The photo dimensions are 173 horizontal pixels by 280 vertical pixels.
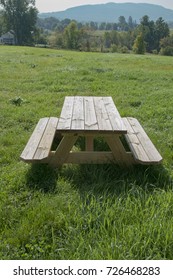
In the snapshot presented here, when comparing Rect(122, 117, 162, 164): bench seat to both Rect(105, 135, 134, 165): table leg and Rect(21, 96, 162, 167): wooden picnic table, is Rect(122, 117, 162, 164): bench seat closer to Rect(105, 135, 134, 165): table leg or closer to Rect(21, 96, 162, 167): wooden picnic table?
Rect(21, 96, 162, 167): wooden picnic table

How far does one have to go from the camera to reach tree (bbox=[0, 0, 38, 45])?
6484 centimetres

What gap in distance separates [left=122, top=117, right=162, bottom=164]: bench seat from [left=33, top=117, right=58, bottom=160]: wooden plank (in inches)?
43.2

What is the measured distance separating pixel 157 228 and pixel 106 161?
1.47 m

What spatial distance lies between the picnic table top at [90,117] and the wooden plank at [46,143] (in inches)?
14.5

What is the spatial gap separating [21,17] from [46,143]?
68872 mm

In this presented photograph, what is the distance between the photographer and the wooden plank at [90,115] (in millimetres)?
3501

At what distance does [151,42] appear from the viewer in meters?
80.4

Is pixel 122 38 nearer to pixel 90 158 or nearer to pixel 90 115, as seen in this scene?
pixel 90 115

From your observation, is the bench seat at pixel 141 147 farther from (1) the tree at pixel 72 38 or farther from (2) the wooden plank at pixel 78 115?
(1) the tree at pixel 72 38

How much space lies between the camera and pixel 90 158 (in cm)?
380

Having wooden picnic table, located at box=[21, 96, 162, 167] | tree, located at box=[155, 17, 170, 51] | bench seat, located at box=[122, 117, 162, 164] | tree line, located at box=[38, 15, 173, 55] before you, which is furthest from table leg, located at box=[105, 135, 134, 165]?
tree, located at box=[155, 17, 170, 51]

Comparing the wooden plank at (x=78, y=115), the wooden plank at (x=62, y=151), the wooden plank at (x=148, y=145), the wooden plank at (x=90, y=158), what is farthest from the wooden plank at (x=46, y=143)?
the wooden plank at (x=148, y=145)
